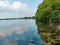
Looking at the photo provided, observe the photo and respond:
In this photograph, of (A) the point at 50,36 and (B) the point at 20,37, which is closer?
(A) the point at 50,36

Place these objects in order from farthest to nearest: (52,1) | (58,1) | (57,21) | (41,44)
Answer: (52,1)
(58,1)
(57,21)
(41,44)

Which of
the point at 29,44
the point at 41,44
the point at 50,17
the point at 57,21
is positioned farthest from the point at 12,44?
the point at 50,17

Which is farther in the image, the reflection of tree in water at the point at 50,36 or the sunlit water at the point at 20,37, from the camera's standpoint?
the sunlit water at the point at 20,37

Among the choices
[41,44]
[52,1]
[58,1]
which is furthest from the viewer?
[52,1]

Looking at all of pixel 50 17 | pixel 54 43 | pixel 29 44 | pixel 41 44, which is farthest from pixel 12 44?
pixel 50 17

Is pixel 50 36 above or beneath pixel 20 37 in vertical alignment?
above

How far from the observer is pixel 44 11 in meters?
81.2

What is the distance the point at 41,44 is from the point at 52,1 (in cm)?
5325

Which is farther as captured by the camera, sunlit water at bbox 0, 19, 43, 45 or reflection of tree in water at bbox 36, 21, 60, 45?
sunlit water at bbox 0, 19, 43, 45

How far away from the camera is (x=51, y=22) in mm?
76062

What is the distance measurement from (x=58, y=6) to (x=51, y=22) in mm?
6607

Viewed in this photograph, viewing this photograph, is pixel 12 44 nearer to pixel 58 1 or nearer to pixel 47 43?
pixel 47 43

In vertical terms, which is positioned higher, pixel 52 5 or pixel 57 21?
pixel 52 5

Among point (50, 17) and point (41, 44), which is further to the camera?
point (50, 17)
